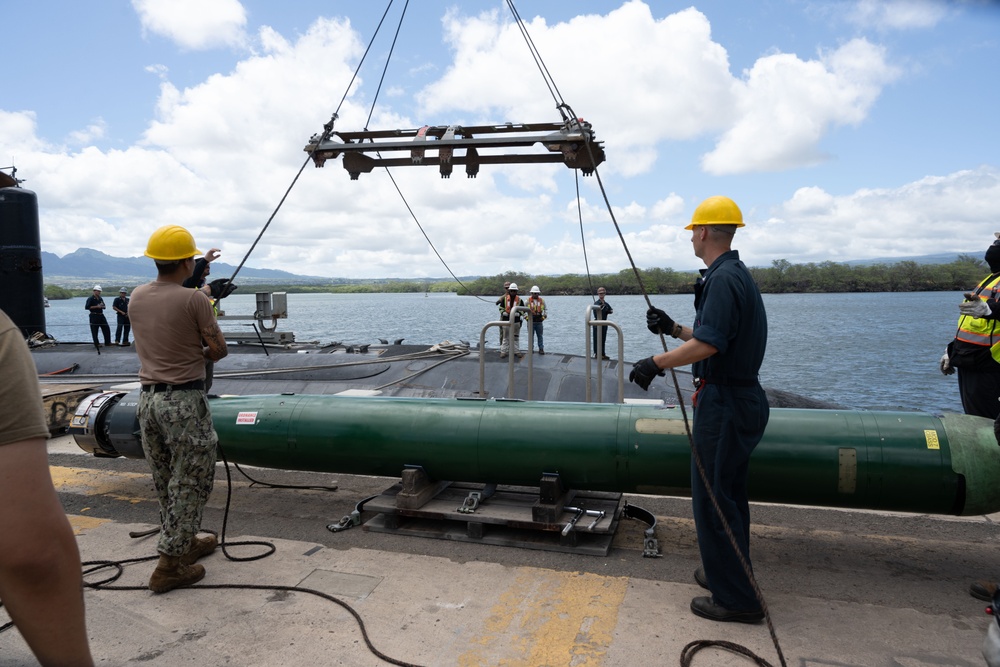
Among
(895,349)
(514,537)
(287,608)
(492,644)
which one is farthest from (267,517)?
(895,349)

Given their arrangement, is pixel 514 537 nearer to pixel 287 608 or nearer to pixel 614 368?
pixel 287 608

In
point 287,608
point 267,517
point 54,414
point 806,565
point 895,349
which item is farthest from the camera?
point 895,349

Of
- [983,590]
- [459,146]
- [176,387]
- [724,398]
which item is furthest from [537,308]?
[983,590]

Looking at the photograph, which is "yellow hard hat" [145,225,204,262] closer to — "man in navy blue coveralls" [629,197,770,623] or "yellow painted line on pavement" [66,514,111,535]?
"yellow painted line on pavement" [66,514,111,535]

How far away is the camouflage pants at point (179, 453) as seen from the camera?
4.29 meters

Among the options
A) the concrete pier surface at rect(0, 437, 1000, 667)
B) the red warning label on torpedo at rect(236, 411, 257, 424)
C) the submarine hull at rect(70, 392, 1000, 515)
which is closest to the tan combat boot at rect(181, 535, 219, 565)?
the concrete pier surface at rect(0, 437, 1000, 667)

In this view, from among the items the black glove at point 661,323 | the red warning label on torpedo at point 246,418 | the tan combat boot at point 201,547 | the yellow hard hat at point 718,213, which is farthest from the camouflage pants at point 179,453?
the yellow hard hat at point 718,213

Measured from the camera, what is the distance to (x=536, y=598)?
4.08 m

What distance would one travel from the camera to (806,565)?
15.0 ft

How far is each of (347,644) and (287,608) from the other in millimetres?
638

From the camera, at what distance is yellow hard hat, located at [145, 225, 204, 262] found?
4262 millimetres

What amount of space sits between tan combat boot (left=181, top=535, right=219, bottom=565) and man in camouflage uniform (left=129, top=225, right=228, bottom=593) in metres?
0.27

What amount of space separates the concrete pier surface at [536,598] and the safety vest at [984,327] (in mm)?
1508

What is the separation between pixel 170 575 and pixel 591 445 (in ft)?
9.79
